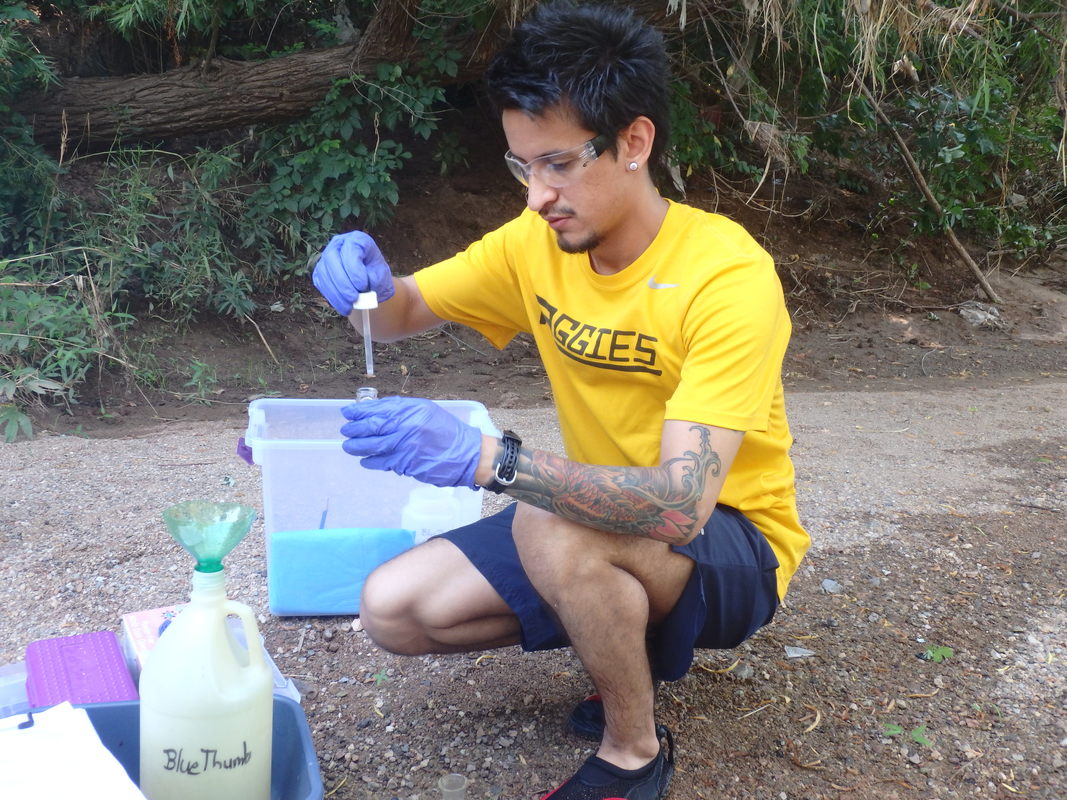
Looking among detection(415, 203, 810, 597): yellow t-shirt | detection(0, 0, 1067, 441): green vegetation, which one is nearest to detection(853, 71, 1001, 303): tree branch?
detection(0, 0, 1067, 441): green vegetation

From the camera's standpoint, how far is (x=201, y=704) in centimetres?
127

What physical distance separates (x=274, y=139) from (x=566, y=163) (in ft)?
13.1

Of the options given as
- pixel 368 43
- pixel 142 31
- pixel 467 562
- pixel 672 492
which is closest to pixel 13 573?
pixel 467 562

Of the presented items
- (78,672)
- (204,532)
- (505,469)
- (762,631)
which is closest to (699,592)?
(505,469)

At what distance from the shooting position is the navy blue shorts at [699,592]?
169 cm

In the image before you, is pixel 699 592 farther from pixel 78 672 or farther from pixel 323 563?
pixel 78 672

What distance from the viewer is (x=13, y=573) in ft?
8.12

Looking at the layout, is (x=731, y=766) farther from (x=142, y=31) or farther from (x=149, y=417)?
(x=142, y=31)

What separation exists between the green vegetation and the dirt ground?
304mm

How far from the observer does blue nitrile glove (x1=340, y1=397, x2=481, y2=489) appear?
1.55 m

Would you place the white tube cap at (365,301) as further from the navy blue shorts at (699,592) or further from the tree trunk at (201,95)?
the tree trunk at (201,95)

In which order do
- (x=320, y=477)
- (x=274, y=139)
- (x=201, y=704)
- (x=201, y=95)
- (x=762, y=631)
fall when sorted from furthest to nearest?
(x=274, y=139) → (x=201, y=95) → (x=762, y=631) → (x=320, y=477) → (x=201, y=704)

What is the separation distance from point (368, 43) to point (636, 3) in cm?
142

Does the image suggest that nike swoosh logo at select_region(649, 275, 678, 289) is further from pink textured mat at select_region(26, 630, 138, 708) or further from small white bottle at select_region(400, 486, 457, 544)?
pink textured mat at select_region(26, 630, 138, 708)
